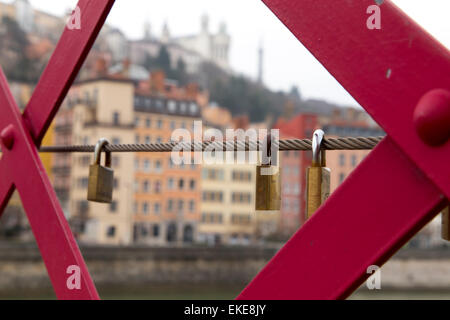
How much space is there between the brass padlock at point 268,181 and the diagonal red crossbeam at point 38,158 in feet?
1.10

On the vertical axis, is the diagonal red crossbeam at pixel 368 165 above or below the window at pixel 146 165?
below

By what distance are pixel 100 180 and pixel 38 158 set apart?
0.47 ft

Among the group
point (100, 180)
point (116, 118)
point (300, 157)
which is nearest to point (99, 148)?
point (100, 180)

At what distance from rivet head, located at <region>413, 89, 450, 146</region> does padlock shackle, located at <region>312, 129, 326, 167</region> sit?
0.26m

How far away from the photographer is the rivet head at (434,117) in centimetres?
74

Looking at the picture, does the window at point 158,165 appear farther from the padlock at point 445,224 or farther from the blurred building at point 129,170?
the padlock at point 445,224

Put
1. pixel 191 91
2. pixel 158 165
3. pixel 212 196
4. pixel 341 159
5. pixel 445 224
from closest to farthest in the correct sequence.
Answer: pixel 445 224
pixel 341 159
pixel 158 165
pixel 212 196
pixel 191 91

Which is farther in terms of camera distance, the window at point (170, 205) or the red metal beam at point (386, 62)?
the window at point (170, 205)

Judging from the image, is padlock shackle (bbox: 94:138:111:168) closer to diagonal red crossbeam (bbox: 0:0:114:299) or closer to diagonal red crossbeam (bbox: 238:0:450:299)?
diagonal red crossbeam (bbox: 0:0:114:299)

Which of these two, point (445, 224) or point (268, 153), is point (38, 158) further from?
point (445, 224)

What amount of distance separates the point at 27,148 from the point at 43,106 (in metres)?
0.10

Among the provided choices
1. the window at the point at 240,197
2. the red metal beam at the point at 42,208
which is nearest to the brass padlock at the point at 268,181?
the red metal beam at the point at 42,208

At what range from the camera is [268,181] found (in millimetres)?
1080
